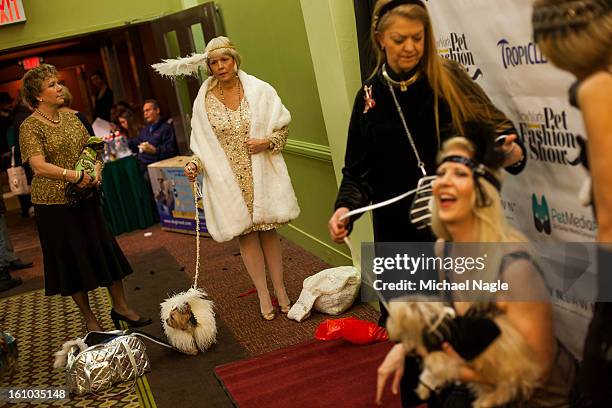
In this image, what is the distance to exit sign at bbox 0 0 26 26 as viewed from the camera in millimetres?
7959

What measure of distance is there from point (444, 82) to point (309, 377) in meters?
2.31

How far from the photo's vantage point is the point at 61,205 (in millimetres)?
4641

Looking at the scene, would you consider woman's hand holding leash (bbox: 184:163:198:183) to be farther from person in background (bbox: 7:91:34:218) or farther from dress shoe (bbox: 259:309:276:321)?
person in background (bbox: 7:91:34:218)

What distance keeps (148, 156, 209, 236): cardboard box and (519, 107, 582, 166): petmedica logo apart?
18.3 ft

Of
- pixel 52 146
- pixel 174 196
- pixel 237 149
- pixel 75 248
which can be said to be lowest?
pixel 174 196

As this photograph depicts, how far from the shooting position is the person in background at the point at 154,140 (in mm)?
8195

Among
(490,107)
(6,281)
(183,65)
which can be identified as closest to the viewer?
(490,107)

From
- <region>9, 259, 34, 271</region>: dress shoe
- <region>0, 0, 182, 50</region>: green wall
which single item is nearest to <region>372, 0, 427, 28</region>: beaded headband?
<region>9, 259, 34, 271</region>: dress shoe

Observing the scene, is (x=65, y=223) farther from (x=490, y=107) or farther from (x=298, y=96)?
(x=490, y=107)

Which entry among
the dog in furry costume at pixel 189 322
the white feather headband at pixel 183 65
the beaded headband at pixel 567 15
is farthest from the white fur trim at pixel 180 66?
the beaded headband at pixel 567 15

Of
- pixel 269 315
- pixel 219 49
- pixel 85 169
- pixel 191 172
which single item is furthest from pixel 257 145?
pixel 269 315

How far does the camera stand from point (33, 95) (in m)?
4.53

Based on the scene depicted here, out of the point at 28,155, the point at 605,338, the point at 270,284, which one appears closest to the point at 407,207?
the point at 605,338

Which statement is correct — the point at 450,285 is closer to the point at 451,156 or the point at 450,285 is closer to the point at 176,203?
the point at 451,156
